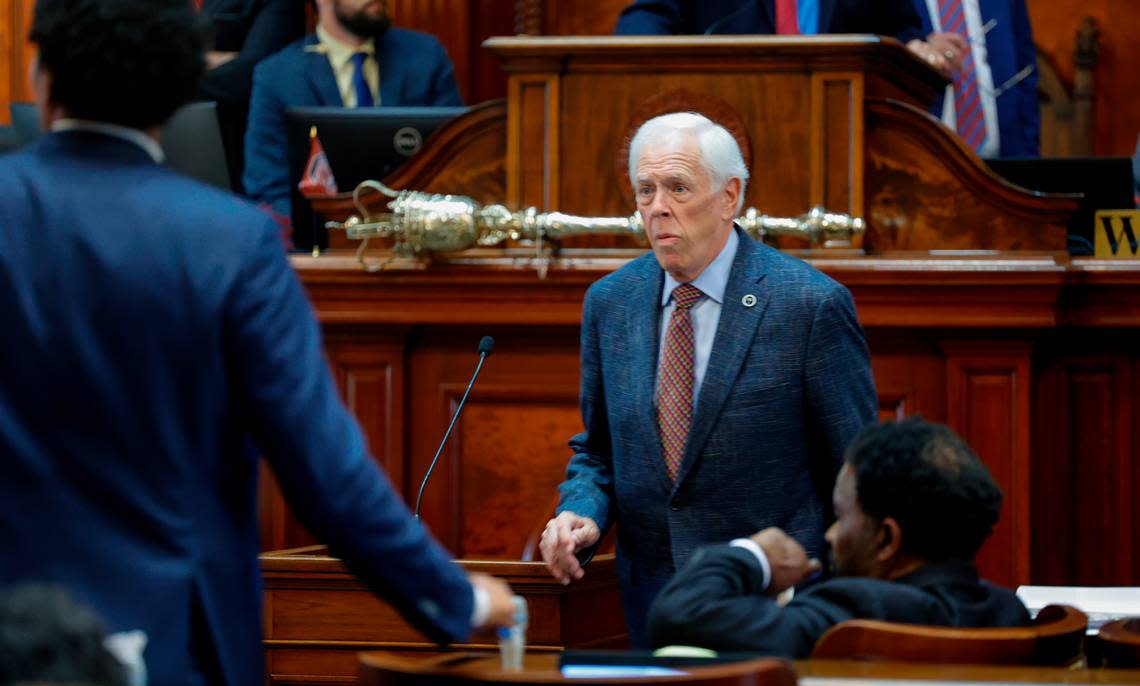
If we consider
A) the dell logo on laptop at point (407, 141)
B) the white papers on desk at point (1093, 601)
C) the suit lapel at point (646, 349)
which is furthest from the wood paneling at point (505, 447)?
the white papers on desk at point (1093, 601)

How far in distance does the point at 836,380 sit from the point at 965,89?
9.71 ft

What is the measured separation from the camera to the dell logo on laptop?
459 centimetres

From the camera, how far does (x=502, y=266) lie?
Result: 13.4 ft

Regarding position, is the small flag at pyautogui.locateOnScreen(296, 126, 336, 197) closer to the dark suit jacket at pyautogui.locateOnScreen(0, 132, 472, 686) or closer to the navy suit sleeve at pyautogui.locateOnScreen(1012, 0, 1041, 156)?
the navy suit sleeve at pyautogui.locateOnScreen(1012, 0, 1041, 156)

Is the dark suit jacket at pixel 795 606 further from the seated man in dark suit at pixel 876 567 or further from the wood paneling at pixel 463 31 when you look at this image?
the wood paneling at pixel 463 31

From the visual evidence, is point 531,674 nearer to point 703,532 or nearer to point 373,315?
point 703,532

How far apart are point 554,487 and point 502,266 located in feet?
1.67

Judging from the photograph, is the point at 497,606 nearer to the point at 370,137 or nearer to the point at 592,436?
the point at 592,436

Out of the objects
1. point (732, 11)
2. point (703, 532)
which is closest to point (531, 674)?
point (703, 532)

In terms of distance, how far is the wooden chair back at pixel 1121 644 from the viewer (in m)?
2.31

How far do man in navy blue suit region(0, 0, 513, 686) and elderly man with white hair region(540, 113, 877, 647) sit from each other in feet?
3.49

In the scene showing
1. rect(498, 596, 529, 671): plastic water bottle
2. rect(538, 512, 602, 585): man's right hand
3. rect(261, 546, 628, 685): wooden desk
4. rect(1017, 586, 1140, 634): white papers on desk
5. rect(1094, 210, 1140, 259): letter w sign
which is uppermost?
rect(1094, 210, 1140, 259): letter w sign

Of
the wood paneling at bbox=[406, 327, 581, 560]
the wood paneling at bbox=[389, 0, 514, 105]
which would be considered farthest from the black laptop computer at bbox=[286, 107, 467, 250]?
the wood paneling at bbox=[389, 0, 514, 105]

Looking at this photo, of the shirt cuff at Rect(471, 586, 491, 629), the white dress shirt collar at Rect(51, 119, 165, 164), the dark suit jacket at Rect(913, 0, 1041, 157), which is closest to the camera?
the white dress shirt collar at Rect(51, 119, 165, 164)
